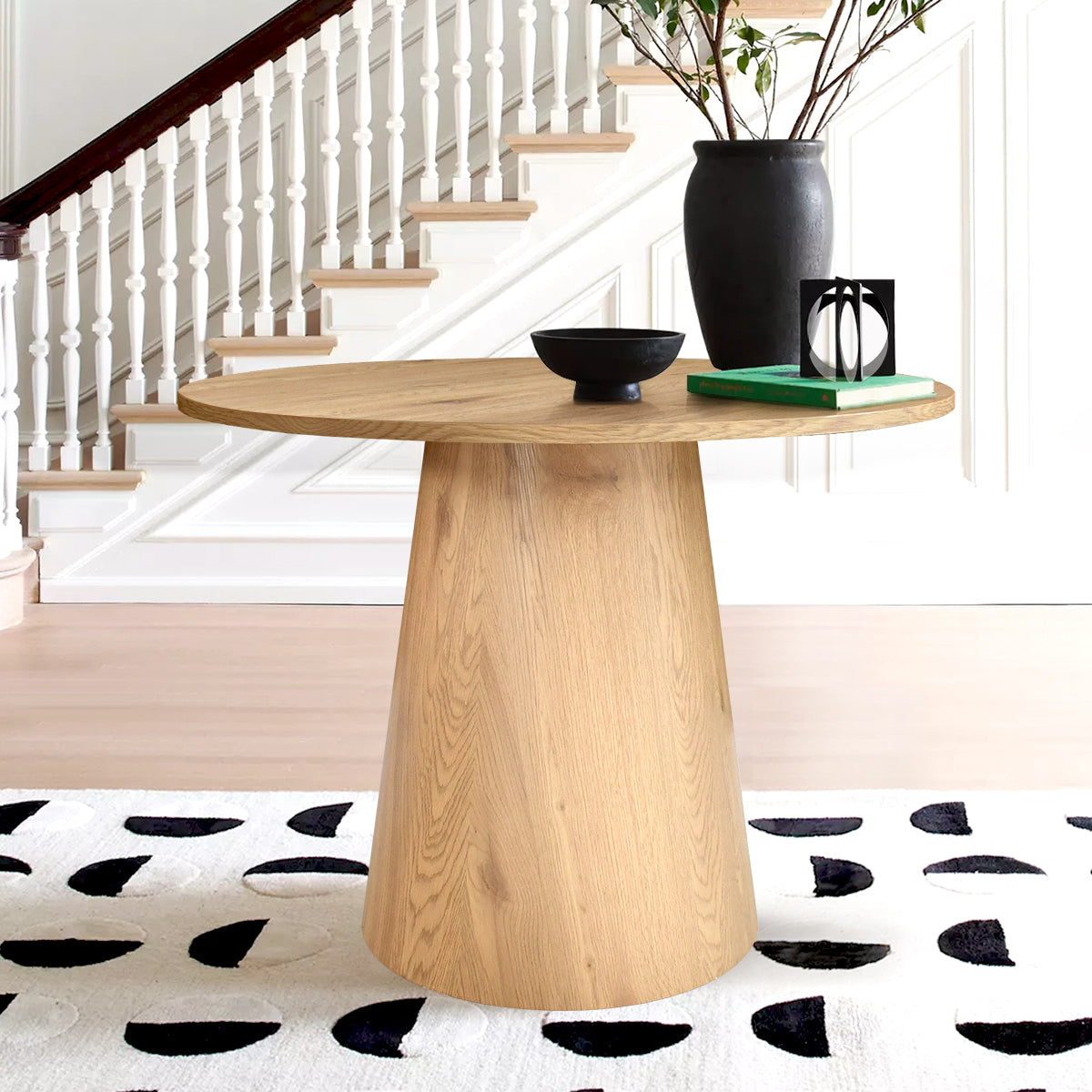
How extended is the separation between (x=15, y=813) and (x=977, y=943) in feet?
4.75

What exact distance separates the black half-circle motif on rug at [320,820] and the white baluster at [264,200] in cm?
179

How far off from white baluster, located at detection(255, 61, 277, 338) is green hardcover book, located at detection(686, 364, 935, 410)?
235cm

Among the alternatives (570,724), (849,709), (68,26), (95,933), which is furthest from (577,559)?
(68,26)

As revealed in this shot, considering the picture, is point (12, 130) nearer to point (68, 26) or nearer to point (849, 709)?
point (68, 26)

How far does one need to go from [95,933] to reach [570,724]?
728mm

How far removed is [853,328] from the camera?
1.61 metres

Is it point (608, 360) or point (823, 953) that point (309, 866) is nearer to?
point (823, 953)

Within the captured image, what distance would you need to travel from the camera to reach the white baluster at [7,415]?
11.9 feet

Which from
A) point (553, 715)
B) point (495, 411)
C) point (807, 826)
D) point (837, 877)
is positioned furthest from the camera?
point (807, 826)

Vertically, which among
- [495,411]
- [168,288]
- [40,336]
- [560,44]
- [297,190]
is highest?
[560,44]

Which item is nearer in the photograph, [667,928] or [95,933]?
[667,928]

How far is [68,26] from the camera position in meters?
4.62

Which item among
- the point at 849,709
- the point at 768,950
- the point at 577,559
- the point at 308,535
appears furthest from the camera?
the point at 308,535

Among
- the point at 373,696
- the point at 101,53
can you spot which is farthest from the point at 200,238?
the point at 373,696
